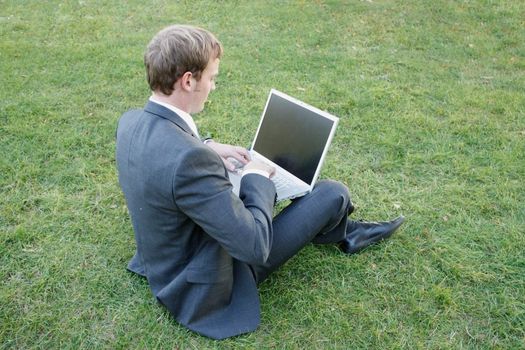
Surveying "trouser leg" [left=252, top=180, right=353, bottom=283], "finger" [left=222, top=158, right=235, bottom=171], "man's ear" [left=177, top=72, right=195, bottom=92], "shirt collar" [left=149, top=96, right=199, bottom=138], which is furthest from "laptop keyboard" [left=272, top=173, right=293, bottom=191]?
"man's ear" [left=177, top=72, right=195, bottom=92]

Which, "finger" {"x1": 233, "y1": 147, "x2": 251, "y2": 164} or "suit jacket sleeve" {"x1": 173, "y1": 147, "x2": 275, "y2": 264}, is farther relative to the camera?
"finger" {"x1": 233, "y1": 147, "x2": 251, "y2": 164}

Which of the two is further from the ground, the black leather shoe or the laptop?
the laptop

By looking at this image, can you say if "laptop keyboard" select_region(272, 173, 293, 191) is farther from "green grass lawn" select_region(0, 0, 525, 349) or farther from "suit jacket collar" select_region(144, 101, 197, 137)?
"suit jacket collar" select_region(144, 101, 197, 137)

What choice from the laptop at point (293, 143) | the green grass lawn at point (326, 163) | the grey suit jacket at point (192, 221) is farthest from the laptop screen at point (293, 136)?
the green grass lawn at point (326, 163)

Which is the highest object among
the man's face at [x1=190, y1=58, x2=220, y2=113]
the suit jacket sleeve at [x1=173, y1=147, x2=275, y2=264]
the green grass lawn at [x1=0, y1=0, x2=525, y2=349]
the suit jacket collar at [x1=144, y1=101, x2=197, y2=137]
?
the man's face at [x1=190, y1=58, x2=220, y2=113]

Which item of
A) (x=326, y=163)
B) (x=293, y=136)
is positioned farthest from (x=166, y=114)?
(x=326, y=163)

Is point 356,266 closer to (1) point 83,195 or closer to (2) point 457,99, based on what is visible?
(1) point 83,195

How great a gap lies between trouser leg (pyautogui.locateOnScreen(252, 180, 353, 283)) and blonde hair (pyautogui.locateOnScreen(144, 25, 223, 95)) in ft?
3.15

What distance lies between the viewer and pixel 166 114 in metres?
2.09

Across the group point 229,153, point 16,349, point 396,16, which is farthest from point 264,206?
point 396,16

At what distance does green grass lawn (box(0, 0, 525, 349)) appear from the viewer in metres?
2.74

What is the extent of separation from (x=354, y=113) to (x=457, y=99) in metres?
1.14

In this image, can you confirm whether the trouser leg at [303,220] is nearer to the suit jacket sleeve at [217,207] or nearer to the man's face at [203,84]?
the suit jacket sleeve at [217,207]

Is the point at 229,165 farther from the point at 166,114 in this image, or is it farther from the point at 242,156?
the point at 166,114
